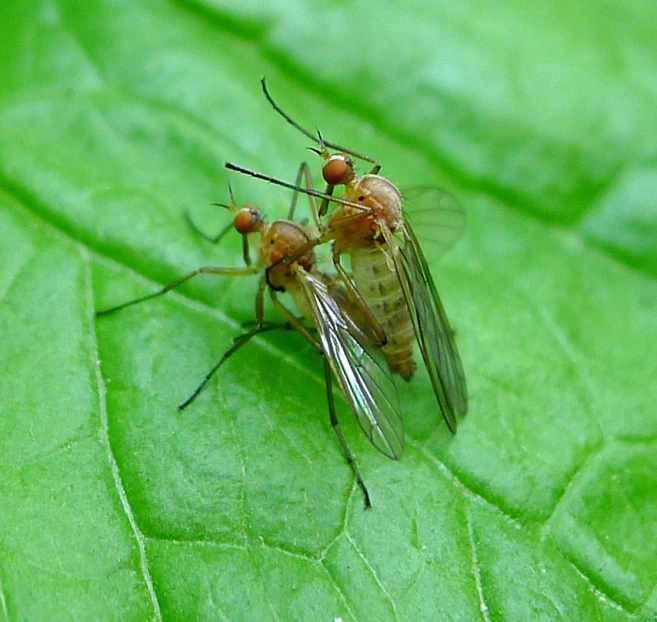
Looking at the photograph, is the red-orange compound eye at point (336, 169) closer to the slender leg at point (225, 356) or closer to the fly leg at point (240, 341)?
the fly leg at point (240, 341)

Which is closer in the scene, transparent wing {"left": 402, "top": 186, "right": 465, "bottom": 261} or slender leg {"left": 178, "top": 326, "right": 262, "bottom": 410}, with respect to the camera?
slender leg {"left": 178, "top": 326, "right": 262, "bottom": 410}

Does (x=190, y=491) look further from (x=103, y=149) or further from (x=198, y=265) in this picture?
(x=103, y=149)

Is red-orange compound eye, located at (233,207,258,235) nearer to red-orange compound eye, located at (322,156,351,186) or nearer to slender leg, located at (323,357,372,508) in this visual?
red-orange compound eye, located at (322,156,351,186)

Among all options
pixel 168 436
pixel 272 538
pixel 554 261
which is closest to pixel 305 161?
pixel 554 261

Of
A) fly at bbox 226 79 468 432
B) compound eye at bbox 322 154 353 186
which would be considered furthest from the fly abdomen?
compound eye at bbox 322 154 353 186

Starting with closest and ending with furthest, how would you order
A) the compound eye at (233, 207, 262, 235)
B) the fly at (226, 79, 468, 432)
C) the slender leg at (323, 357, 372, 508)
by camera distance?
the slender leg at (323, 357, 372, 508) < the fly at (226, 79, 468, 432) < the compound eye at (233, 207, 262, 235)

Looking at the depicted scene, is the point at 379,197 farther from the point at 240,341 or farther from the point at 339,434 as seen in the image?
the point at 339,434

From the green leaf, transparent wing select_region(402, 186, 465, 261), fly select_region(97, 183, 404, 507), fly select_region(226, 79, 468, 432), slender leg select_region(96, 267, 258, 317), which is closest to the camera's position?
the green leaf
